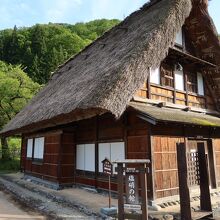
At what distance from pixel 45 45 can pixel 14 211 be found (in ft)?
119

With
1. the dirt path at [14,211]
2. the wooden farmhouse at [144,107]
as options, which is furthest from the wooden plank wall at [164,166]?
the dirt path at [14,211]

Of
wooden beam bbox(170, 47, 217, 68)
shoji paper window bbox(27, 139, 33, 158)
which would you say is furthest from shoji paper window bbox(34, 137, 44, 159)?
wooden beam bbox(170, 47, 217, 68)

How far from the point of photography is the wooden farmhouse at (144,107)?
24.2 ft

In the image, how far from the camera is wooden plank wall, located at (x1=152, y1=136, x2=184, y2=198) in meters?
7.72

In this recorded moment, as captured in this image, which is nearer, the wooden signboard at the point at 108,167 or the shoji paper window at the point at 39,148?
the wooden signboard at the point at 108,167

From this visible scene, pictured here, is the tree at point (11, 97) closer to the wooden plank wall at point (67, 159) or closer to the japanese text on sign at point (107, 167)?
the wooden plank wall at point (67, 159)

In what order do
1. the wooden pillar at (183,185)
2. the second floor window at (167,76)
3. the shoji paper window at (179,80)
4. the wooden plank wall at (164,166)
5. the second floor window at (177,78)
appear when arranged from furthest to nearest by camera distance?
the shoji paper window at (179,80), the second floor window at (167,76), the second floor window at (177,78), the wooden plank wall at (164,166), the wooden pillar at (183,185)

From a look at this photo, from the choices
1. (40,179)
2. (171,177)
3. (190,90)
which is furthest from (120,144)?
(40,179)

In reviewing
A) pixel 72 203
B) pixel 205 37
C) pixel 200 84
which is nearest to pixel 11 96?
pixel 200 84

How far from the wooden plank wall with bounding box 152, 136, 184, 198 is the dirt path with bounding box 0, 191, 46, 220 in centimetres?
338

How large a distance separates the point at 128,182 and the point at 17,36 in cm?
Answer: 4179

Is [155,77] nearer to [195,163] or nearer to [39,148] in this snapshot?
[195,163]

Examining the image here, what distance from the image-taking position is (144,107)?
826 cm

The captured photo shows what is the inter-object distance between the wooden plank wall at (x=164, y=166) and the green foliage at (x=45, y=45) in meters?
28.8
